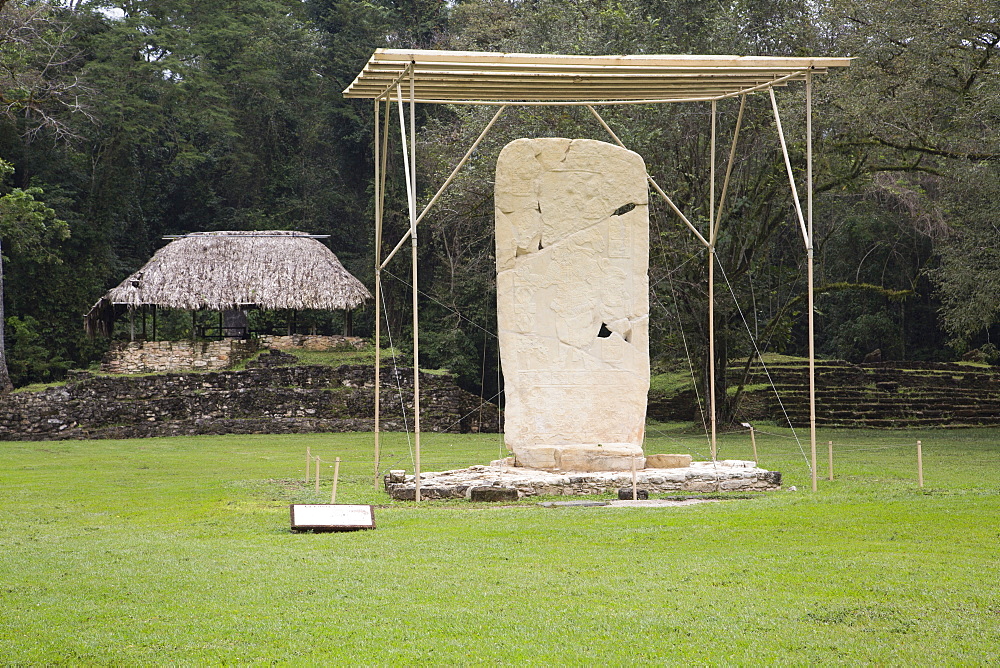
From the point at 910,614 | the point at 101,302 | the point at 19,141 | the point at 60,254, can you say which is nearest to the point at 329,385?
the point at 101,302

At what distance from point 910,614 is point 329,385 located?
915 inches

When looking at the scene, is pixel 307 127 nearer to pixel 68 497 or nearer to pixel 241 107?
pixel 241 107

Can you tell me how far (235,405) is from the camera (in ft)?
93.0

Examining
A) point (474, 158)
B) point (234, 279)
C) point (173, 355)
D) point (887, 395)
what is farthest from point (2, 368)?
point (887, 395)

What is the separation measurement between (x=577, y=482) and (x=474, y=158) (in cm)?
1287

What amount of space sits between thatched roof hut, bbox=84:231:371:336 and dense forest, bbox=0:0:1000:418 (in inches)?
86.6

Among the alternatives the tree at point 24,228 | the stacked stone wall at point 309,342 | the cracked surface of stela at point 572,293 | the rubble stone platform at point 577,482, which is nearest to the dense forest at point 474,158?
the tree at point 24,228

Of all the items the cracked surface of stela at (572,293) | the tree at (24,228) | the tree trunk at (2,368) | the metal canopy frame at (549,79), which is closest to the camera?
the metal canopy frame at (549,79)

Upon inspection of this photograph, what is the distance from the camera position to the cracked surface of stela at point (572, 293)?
15.6 meters

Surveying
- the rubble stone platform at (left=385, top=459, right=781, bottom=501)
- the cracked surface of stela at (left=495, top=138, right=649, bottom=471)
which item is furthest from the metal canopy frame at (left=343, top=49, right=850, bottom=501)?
the cracked surface of stela at (left=495, top=138, right=649, bottom=471)

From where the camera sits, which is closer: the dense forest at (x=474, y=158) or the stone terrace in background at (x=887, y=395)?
the dense forest at (x=474, y=158)

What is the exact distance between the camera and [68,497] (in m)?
14.6

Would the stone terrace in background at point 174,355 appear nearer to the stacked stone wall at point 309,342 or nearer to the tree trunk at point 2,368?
the stacked stone wall at point 309,342

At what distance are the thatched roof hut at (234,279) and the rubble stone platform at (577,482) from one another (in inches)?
692
